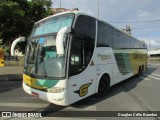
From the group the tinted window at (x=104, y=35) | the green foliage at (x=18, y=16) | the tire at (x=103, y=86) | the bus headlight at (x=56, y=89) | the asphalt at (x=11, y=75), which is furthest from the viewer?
the green foliage at (x=18, y=16)

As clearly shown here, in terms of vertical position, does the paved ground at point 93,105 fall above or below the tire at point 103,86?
below

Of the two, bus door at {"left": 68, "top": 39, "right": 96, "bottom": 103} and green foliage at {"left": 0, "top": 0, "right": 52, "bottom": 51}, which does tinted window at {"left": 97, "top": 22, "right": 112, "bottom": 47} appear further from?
green foliage at {"left": 0, "top": 0, "right": 52, "bottom": 51}

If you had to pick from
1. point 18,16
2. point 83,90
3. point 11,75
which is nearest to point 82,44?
point 83,90

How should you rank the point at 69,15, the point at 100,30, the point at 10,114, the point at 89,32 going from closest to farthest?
the point at 10,114 < the point at 69,15 < the point at 89,32 < the point at 100,30

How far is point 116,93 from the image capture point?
10.6 m

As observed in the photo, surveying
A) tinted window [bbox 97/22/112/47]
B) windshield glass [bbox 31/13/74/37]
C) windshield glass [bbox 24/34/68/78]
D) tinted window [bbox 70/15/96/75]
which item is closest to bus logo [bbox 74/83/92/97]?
tinted window [bbox 70/15/96/75]

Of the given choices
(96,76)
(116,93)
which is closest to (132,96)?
(116,93)

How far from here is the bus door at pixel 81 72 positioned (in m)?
7.42

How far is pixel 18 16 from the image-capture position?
62.1 feet

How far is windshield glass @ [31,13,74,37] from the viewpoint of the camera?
25.7ft

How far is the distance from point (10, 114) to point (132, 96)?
5.08m

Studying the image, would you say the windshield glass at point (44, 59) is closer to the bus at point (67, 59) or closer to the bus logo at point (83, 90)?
the bus at point (67, 59)

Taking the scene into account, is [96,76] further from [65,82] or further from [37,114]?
[37,114]

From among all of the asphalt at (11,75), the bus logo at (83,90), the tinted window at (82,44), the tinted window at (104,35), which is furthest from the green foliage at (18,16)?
the bus logo at (83,90)
